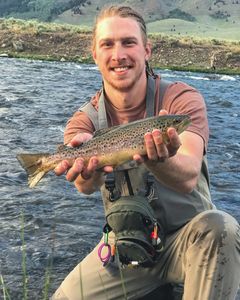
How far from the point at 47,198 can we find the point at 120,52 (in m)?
5.30

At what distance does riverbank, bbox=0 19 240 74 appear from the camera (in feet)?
187

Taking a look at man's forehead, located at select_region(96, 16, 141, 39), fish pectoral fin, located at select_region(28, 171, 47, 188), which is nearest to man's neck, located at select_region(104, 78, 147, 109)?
man's forehead, located at select_region(96, 16, 141, 39)

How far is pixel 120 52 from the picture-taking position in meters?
5.27

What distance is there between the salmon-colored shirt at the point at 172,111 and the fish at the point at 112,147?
22.3 inches

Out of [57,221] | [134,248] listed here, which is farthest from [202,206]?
[57,221]

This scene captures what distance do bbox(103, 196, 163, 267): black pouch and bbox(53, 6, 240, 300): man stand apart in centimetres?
18

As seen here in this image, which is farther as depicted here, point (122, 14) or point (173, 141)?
point (122, 14)

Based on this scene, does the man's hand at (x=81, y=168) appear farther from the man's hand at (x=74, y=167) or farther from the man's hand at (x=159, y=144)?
the man's hand at (x=159, y=144)

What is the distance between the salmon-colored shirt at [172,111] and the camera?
504 cm

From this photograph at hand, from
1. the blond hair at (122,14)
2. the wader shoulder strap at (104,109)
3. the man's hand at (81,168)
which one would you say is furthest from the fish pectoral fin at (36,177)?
the blond hair at (122,14)

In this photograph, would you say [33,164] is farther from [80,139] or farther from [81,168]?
[81,168]

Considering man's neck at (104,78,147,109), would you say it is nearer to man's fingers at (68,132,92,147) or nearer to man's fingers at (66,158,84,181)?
man's fingers at (68,132,92,147)

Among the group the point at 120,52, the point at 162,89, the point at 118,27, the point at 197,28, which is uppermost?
the point at 118,27

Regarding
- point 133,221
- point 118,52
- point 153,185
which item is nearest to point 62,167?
point 133,221
